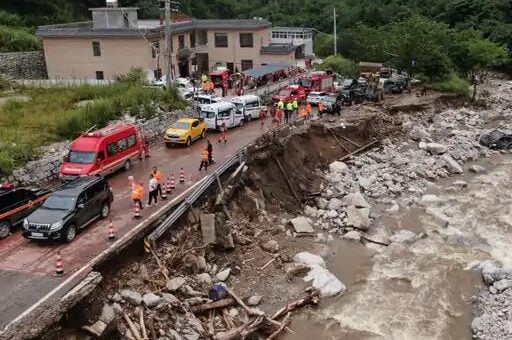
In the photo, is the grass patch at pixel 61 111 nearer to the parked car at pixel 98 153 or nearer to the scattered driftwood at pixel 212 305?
the parked car at pixel 98 153

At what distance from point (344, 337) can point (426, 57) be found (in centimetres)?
3921

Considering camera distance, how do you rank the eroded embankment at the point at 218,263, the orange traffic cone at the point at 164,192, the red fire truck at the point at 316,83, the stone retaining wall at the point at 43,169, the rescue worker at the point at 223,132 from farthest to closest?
the red fire truck at the point at 316,83
the rescue worker at the point at 223,132
the stone retaining wall at the point at 43,169
the orange traffic cone at the point at 164,192
the eroded embankment at the point at 218,263

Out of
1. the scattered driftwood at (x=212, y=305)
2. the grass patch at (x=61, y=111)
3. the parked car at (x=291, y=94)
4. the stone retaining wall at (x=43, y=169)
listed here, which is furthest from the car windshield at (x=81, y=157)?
the parked car at (x=291, y=94)

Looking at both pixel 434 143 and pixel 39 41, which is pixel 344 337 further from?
pixel 39 41

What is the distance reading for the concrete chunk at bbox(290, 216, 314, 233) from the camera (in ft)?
90.9

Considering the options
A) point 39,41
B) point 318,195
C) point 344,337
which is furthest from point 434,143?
point 39,41

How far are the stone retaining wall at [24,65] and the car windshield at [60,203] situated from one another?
105 ft

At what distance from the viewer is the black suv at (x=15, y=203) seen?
21.6 m

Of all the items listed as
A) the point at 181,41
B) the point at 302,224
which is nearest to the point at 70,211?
the point at 302,224

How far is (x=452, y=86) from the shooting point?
53.8 metres

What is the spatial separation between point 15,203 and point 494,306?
17903 mm

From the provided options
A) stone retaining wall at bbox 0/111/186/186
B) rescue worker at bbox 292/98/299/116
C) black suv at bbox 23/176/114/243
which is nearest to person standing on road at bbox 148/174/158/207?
black suv at bbox 23/176/114/243

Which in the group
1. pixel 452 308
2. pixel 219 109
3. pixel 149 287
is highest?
pixel 219 109

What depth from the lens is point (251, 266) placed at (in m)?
23.9
